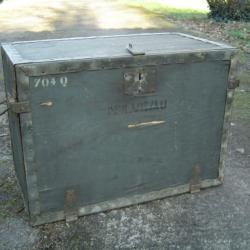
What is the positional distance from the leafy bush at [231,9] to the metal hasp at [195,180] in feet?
28.7

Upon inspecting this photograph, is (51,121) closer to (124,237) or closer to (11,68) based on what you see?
(11,68)

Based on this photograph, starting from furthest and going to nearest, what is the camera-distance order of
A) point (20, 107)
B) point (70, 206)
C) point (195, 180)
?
point (195, 180) < point (70, 206) < point (20, 107)

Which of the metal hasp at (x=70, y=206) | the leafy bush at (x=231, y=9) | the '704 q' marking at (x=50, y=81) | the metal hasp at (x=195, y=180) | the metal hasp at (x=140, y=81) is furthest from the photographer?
the leafy bush at (x=231, y=9)

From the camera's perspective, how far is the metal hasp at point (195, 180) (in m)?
2.89

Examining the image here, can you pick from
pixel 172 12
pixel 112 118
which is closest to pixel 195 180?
pixel 112 118

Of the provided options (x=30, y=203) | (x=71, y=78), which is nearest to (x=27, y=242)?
(x=30, y=203)

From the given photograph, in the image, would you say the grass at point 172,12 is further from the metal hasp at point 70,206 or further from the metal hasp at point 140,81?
the metal hasp at point 70,206

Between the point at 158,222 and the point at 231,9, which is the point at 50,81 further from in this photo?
the point at 231,9

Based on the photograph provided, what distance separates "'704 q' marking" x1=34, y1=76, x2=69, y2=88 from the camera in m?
2.22

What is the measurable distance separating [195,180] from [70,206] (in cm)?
92

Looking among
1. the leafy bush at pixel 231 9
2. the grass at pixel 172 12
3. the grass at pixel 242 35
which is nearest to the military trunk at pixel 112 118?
the grass at pixel 242 35

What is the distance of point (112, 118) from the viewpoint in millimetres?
2490

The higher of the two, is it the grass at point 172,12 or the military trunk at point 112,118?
the military trunk at point 112,118

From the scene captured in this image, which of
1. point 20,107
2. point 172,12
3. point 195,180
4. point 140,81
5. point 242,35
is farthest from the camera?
point 172,12
